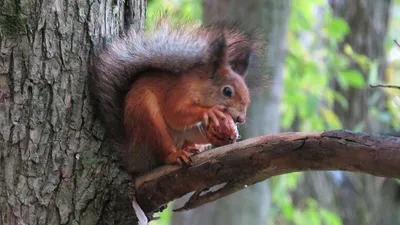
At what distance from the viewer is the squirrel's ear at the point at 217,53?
1.45 meters

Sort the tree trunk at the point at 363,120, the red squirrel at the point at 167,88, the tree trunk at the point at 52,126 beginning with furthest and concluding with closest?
the tree trunk at the point at 363,120
the red squirrel at the point at 167,88
the tree trunk at the point at 52,126

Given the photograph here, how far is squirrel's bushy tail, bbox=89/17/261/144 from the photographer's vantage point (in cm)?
137

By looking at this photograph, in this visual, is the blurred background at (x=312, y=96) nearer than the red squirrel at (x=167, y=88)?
No

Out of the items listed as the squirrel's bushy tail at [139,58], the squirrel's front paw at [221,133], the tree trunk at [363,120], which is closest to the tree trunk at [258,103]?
the squirrel's bushy tail at [139,58]

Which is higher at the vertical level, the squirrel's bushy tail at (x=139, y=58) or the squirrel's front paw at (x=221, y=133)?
the squirrel's bushy tail at (x=139, y=58)

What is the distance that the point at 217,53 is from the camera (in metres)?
1.52

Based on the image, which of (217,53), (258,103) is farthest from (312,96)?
(217,53)

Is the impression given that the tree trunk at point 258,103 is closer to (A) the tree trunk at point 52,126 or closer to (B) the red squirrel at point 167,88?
(B) the red squirrel at point 167,88

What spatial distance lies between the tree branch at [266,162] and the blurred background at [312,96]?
0.38 m

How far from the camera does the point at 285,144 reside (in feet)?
3.78

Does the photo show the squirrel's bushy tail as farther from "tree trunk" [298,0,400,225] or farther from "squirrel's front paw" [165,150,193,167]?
"tree trunk" [298,0,400,225]

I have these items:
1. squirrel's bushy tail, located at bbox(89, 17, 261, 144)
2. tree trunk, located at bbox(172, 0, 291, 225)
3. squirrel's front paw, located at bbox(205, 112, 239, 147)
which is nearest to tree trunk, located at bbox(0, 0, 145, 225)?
squirrel's bushy tail, located at bbox(89, 17, 261, 144)

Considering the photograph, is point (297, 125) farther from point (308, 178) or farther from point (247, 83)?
point (247, 83)

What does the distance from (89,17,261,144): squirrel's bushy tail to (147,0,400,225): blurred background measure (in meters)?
0.11
